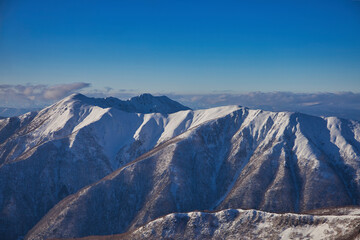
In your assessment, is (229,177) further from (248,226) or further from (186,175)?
(248,226)

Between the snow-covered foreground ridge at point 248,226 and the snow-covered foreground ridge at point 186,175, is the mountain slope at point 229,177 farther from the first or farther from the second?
the snow-covered foreground ridge at point 248,226

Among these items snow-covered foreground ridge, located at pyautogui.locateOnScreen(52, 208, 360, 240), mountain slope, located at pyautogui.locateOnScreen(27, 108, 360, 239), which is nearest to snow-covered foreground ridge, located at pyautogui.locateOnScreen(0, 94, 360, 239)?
mountain slope, located at pyautogui.locateOnScreen(27, 108, 360, 239)

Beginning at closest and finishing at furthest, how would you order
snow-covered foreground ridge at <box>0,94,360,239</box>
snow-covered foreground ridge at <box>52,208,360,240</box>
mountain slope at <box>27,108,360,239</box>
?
snow-covered foreground ridge at <box>52,208,360,240</box>, mountain slope at <box>27,108,360,239</box>, snow-covered foreground ridge at <box>0,94,360,239</box>

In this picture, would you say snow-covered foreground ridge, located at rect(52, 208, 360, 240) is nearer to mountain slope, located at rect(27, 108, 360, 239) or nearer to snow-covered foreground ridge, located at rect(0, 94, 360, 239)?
mountain slope, located at rect(27, 108, 360, 239)

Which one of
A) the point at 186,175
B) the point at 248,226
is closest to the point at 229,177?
the point at 186,175

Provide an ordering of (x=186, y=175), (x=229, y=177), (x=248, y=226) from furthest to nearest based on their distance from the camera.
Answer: (x=229, y=177), (x=186, y=175), (x=248, y=226)

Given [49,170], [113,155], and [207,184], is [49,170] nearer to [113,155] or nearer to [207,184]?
[113,155]

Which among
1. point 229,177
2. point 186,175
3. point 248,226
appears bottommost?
point 229,177

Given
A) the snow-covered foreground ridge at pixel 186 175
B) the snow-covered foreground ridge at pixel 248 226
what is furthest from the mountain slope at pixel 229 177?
the snow-covered foreground ridge at pixel 248 226
